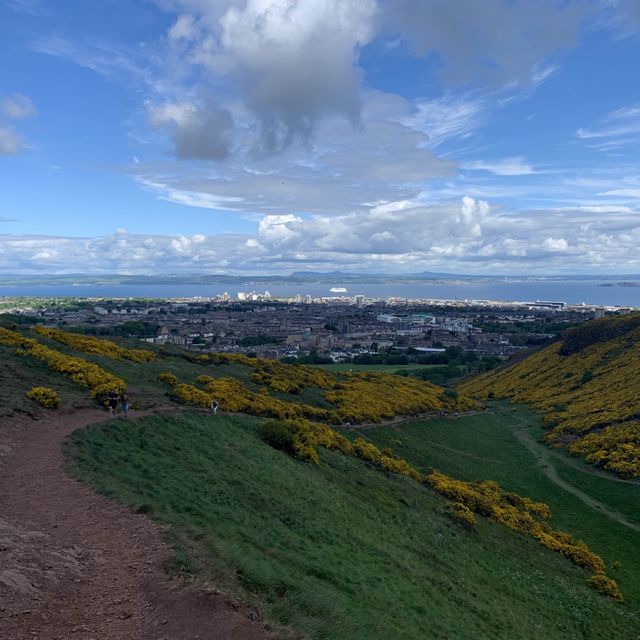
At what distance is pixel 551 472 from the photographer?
32688 millimetres

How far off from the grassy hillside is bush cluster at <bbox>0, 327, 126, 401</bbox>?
91.8 ft

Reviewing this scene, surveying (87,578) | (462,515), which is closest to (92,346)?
(462,515)

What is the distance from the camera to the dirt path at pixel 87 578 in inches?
267

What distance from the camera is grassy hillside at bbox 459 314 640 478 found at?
34.6 meters

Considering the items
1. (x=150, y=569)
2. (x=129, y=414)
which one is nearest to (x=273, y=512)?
(x=150, y=569)

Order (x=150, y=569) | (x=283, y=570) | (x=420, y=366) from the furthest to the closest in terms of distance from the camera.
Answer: (x=420, y=366) → (x=283, y=570) → (x=150, y=569)

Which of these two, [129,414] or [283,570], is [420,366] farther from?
[283,570]

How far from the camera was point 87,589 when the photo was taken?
7.78 metres

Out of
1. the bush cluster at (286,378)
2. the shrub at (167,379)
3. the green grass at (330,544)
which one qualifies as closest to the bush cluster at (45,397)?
the green grass at (330,544)

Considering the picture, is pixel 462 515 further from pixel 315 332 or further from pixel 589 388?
pixel 315 332

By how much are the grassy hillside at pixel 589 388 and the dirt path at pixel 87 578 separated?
29533mm

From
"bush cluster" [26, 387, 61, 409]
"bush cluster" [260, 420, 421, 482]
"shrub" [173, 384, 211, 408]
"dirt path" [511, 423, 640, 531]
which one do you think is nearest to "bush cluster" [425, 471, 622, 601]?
"bush cluster" [260, 420, 421, 482]

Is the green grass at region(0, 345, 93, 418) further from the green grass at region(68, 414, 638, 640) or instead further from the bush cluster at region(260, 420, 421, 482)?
the bush cluster at region(260, 420, 421, 482)

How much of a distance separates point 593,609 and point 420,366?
239 feet
